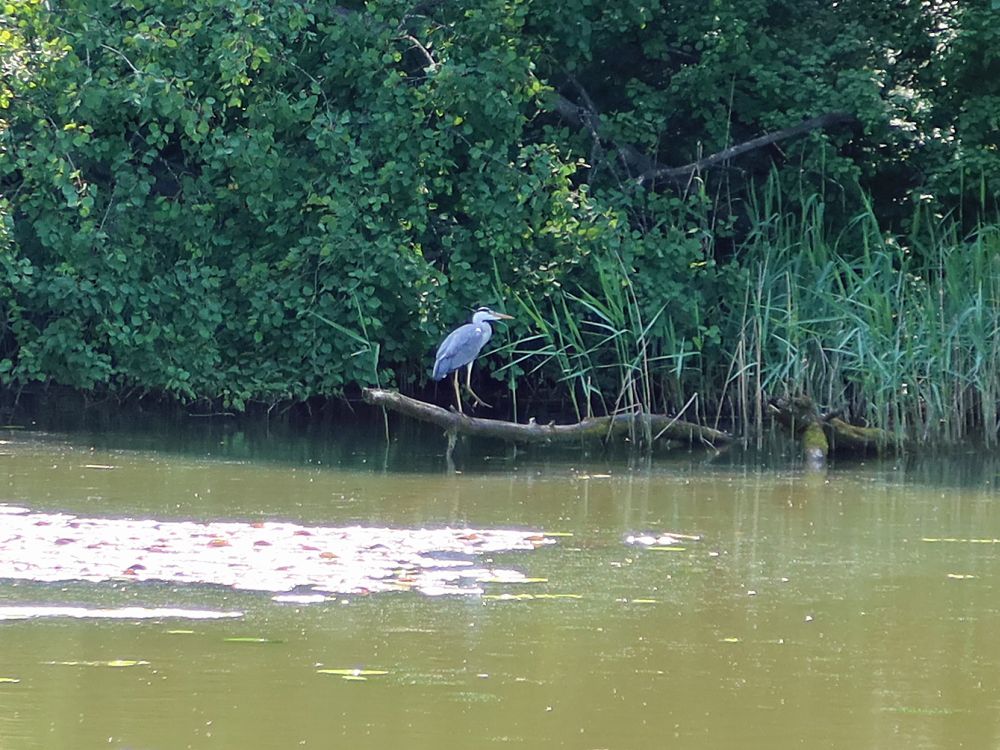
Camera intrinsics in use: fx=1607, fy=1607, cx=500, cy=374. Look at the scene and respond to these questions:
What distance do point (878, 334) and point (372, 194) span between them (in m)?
3.77

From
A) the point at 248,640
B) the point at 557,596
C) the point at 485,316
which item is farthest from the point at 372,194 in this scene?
the point at 248,640

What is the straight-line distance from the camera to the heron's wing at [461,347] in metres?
11.1

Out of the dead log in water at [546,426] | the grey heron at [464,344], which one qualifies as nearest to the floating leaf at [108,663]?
the dead log in water at [546,426]

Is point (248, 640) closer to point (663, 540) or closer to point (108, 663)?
point (108, 663)

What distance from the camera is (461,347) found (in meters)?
11.1

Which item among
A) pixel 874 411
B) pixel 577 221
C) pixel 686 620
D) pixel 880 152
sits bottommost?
pixel 686 620

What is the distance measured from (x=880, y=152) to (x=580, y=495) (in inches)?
240

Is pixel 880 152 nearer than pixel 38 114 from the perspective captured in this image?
No

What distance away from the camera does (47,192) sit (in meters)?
11.8

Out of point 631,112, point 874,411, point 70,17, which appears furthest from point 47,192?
point 874,411

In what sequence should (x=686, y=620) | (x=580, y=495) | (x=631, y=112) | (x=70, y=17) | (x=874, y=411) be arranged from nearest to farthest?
(x=686, y=620) < (x=580, y=495) < (x=874, y=411) < (x=70, y=17) < (x=631, y=112)

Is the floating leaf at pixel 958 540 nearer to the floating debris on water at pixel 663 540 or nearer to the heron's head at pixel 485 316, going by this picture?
the floating debris on water at pixel 663 540

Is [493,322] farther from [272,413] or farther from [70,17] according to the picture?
[70,17]

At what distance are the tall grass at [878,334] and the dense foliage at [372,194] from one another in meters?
0.14
